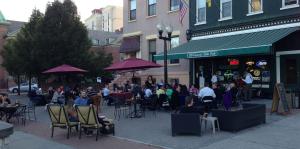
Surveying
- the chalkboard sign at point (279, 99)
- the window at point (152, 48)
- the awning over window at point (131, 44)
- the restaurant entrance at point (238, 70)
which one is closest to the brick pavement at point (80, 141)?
the chalkboard sign at point (279, 99)

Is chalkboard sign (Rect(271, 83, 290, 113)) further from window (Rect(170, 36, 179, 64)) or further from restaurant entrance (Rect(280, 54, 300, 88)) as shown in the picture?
window (Rect(170, 36, 179, 64))

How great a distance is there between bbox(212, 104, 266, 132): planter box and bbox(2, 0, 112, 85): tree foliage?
2078cm

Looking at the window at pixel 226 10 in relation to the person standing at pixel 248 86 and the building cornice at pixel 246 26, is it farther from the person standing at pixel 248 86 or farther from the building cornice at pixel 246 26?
the person standing at pixel 248 86

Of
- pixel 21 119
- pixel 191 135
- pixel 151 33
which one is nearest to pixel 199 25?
pixel 151 33

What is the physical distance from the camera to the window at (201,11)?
79.0 feet

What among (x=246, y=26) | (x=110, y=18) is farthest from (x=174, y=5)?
(x=110, y=18)

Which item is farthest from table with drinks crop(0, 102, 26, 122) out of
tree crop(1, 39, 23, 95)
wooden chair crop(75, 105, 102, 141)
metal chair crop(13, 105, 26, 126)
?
tree crop(1, 39, 23, 95)

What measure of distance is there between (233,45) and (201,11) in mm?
5567

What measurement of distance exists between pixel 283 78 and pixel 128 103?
311 inches

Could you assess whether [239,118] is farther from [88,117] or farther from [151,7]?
[151,7]

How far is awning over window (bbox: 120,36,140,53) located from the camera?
29428mm

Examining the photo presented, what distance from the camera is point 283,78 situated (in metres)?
19.5

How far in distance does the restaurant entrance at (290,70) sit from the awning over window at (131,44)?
12.5m

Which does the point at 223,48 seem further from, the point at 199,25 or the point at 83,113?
the point at 83,113
